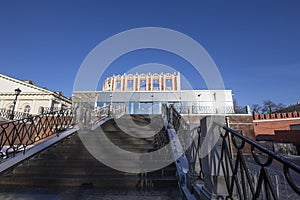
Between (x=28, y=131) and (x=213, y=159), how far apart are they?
21.3 ft

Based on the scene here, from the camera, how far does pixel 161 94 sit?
27.0 metres

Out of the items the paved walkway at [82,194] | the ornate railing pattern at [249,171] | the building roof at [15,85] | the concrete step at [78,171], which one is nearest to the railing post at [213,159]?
the ornate railing pattern at [249,171]

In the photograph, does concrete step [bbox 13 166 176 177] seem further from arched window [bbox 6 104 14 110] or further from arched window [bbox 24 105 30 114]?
arched window [bbox 6 104 14 110]

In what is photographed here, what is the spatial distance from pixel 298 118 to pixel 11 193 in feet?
93.3

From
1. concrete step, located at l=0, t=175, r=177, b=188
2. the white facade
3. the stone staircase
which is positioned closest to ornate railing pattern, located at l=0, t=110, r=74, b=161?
the stone staircase

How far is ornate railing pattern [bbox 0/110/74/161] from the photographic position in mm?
5068

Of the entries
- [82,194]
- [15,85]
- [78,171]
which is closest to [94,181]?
[82,194]

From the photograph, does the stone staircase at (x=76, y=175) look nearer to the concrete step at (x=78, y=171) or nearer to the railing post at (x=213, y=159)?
the concrete step at (x=78, y=171)

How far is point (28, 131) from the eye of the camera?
6121 millimetres

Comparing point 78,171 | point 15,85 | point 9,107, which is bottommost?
point 78,171

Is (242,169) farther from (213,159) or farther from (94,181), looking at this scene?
(94,181)

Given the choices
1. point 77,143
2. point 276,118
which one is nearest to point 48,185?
point 77,143

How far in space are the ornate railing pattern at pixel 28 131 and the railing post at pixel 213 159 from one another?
5.18m

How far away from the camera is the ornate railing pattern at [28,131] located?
16.6ft
